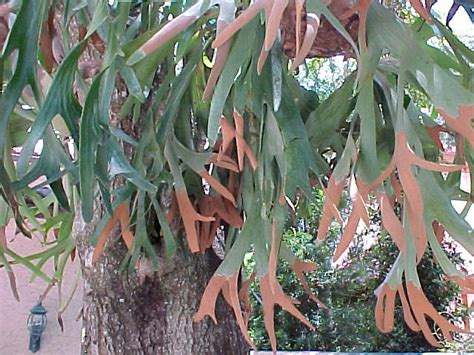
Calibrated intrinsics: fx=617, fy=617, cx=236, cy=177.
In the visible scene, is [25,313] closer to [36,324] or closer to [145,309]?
[36,324]

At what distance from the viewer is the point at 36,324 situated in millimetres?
2635

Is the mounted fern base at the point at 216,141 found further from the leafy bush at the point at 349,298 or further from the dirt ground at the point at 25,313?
the leafy bush at the point at 349,298

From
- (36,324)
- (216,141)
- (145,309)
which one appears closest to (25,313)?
(36,324)

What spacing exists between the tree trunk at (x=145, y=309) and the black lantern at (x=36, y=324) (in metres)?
1.77

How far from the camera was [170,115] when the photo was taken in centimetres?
87

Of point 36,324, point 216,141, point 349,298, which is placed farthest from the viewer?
point 349,298

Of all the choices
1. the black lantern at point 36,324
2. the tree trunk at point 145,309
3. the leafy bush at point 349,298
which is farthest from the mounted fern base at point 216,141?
the leafy bush at point 349,298

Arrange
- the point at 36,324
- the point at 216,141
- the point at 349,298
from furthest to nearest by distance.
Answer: the point at 349,298
the point at 36,324
the point at 216,141

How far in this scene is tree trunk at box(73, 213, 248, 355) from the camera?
93 cm

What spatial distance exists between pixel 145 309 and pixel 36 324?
6.17ft

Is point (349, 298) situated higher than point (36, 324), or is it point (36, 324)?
point (349, 298)

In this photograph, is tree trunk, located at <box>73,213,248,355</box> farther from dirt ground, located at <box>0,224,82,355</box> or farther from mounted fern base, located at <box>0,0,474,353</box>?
dirt ground, located at <box>0,224,82,355</box>

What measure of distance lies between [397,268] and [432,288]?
10.1ft

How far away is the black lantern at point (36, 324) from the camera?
2605mm
